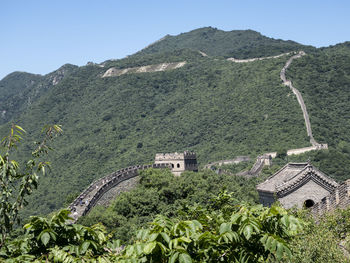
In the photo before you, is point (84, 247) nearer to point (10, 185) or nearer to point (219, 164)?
point (10, 185)

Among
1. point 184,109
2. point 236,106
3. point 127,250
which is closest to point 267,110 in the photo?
point 236,106

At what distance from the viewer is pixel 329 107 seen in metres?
132

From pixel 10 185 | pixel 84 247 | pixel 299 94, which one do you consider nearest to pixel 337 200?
pixel 84 247

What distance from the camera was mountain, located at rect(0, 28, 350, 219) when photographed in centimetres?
A: 11725

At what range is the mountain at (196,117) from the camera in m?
117

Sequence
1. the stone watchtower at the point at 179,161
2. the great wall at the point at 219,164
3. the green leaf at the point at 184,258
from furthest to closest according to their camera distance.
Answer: the stone watchtower at the point at 179,161
the great wall at the point at 219,164
the green leaf at the point at 184,258

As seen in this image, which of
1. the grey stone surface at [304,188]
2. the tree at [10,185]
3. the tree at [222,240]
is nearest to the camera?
the tree at [222,240]

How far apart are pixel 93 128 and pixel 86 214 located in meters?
118

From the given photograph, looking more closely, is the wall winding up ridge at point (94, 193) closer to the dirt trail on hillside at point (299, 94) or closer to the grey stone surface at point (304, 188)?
the grey stone surface at point (304, 188)

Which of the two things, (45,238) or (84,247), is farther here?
(84,247)

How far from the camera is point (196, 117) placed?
15012cm

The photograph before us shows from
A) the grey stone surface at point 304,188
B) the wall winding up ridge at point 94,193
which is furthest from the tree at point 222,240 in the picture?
the wall winding up ridge at point 94,193

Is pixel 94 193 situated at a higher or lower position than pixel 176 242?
lower

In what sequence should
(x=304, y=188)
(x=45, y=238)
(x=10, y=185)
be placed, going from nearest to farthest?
(x=45, y=238) < (x=10, y=185) < (x=304, y=188)
